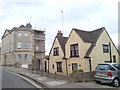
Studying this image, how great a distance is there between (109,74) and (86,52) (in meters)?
7.62

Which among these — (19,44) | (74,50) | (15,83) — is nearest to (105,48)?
(74,50)

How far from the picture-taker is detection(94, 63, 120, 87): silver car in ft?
37.4

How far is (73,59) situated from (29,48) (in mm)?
23430

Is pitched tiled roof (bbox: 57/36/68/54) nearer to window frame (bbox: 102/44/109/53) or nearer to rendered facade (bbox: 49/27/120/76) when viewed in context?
rendered facade (bbox: 49/27/120/76)

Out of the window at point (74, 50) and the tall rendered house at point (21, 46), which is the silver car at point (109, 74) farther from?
the tall rendered house at point (21, 46)

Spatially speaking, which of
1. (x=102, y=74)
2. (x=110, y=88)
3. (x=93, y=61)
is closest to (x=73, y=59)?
(x=93, y=61)

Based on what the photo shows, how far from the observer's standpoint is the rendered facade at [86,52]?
18.4 m

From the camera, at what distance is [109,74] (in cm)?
1141

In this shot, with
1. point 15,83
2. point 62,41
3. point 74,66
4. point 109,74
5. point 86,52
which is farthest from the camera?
point 62,41

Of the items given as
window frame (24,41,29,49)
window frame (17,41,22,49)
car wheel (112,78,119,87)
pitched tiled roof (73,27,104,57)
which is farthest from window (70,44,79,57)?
window frame (17,41,22,49)

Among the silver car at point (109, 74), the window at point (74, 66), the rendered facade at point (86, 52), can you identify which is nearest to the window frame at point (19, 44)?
the rendered facade at point (86, 52)

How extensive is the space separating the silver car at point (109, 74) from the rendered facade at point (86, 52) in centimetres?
586

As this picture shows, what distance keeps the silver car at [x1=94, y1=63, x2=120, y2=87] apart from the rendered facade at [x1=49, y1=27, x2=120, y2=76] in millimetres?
5864

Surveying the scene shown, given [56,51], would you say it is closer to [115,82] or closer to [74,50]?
[74,50]
